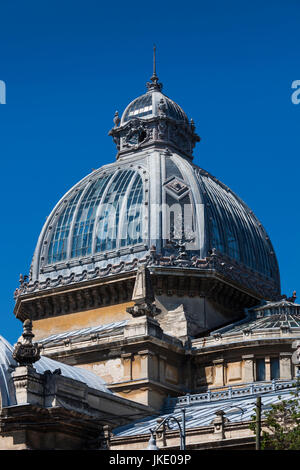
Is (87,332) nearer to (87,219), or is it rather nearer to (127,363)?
(127,363)

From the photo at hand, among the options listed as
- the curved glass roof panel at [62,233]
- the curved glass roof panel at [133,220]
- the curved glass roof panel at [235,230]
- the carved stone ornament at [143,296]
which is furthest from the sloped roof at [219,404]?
the curved glass roof panel at [62,233]

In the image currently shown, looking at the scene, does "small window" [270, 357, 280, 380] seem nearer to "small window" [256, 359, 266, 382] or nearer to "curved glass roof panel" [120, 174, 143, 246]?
"small window" [256, 359, 266, 382]

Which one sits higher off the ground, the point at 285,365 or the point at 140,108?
the point at 140,108

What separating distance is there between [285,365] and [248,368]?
212cm

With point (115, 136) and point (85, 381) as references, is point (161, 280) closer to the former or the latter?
point (85, 381)

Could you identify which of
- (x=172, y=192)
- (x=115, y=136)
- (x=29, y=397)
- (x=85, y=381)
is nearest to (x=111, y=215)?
(x=172, y=192)

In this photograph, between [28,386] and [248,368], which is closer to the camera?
[28,386]

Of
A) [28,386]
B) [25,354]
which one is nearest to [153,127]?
[25,354]

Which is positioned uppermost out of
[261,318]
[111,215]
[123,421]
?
[111,215]

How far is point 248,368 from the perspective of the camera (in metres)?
67.8

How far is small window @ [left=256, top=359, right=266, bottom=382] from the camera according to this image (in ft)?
221

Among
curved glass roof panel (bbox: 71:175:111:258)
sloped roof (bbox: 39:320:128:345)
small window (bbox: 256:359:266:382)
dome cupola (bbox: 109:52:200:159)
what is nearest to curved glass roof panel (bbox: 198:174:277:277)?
dome cupola (bbox: 109:52:200:159)
